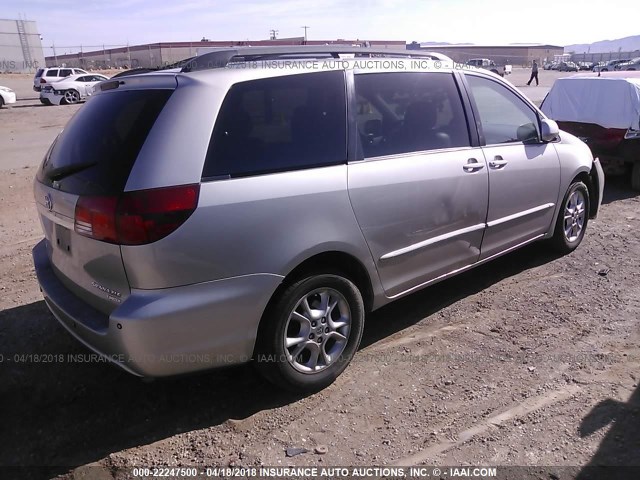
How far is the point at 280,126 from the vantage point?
303 centimetres

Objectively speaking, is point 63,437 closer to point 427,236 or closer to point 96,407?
point 96,407

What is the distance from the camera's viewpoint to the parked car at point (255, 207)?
2621mm

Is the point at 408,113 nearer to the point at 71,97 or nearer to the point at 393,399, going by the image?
the point at 393,399

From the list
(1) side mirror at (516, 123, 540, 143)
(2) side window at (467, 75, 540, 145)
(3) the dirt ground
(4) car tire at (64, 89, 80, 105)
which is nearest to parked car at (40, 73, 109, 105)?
(4) car tire at (64, 89, 80, 105)

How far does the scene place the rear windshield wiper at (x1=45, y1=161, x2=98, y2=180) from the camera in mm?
2865

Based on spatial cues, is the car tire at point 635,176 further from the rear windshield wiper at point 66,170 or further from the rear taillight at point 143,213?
the rear windshield wiper at point 66,170

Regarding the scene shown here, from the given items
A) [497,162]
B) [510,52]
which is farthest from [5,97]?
[510,52]

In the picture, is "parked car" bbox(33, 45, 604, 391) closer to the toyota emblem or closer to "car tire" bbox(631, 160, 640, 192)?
the toyota emblem

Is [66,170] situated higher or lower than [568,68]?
higher

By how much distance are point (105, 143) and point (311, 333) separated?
155cm

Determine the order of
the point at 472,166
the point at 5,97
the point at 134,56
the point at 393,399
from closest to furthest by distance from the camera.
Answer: the point at 393,399, the point at 472,166, the point at 5,97, the point at 134,56

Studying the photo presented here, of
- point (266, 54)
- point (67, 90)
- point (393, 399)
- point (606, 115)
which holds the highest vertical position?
point (266, 54)

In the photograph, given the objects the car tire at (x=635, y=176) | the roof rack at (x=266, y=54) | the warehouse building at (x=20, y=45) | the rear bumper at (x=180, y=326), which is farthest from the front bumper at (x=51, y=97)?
the warehouse building at (x=20, y=45)

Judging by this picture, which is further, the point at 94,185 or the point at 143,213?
the point at 94,185
